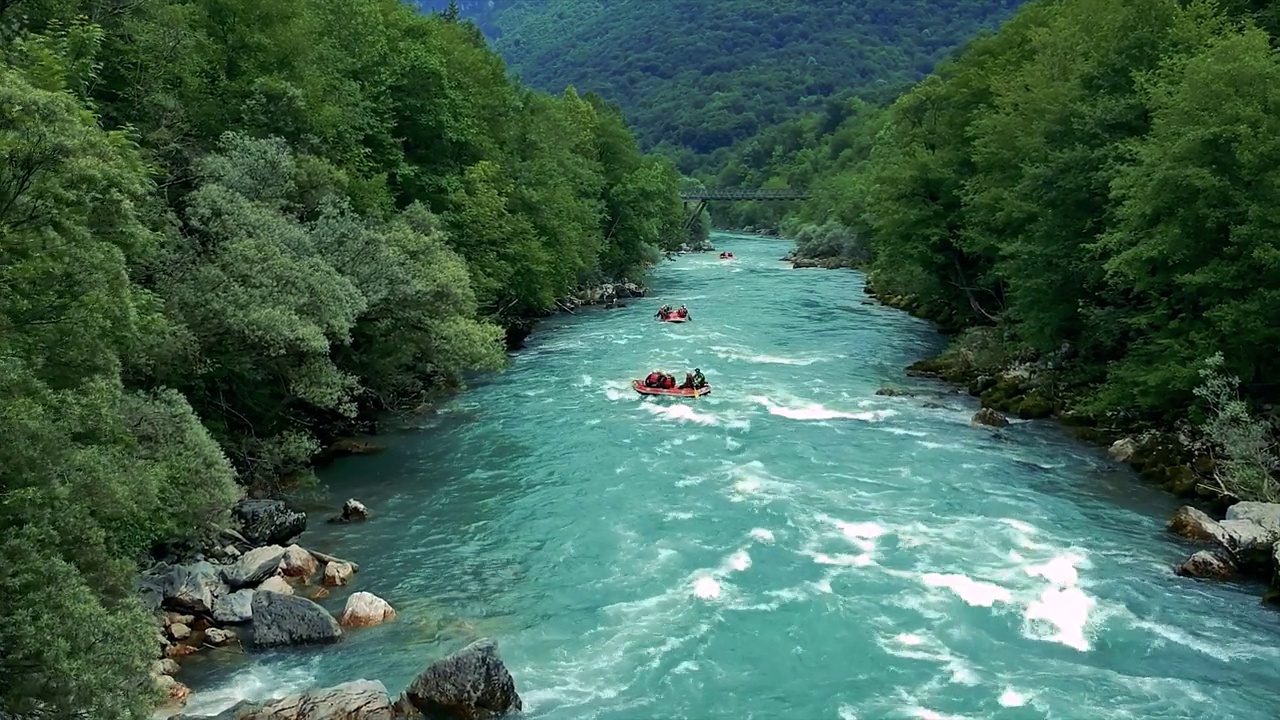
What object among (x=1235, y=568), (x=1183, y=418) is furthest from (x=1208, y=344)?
(x=1235, y=568)

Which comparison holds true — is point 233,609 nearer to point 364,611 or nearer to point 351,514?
point 364,611

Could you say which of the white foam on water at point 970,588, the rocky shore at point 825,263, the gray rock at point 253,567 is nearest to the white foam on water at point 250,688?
the gray rock at point 253,567

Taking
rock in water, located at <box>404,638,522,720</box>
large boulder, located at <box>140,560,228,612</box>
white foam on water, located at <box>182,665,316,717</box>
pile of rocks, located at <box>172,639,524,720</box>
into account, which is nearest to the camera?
pile of rocks, located at <box>172,639,524,720</box>

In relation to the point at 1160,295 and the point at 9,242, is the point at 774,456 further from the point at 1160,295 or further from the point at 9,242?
the point at 9,242

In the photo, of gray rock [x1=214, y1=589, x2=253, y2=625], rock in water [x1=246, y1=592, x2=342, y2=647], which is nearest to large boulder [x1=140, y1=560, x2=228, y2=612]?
gray rock [x1=214, y1=589, x2=253, y2=625]

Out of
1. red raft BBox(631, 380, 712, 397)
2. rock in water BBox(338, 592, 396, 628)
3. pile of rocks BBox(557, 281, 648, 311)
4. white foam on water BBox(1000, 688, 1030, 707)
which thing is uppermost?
pile of rocks BBox(557, 281, 648, 311)

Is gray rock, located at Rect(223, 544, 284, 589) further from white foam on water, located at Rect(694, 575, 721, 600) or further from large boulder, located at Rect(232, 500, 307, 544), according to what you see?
white foam on water, located at Rect(694, 575, 721, 600)
